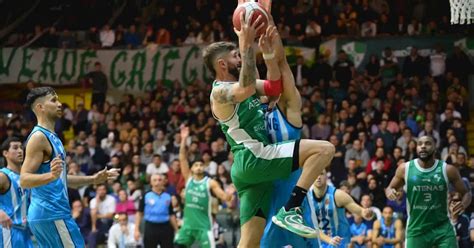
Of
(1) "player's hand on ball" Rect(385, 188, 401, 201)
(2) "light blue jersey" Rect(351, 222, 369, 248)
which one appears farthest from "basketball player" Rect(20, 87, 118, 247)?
(2) "light blue jersey" Rect(351, 222, 369, 248)

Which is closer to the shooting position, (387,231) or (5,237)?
(5,237)

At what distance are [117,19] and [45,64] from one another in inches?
96.0

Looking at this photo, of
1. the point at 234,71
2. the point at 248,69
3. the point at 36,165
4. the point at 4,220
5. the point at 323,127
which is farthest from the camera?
the point at 323,127

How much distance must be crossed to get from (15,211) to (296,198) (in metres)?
3.69

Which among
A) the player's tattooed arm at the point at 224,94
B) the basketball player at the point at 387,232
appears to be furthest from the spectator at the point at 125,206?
the player's tattooed arm at the point at 224,94

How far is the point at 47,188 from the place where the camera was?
918 cm

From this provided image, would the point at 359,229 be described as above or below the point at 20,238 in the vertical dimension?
below

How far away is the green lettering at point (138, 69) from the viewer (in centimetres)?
2408

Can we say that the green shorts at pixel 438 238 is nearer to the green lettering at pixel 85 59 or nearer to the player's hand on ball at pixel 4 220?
the player's hand on ball at pixel 4 220

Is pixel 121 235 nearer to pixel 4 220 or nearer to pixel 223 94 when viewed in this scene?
pixel 4 220

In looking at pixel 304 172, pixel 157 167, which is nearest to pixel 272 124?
pixel 304 172

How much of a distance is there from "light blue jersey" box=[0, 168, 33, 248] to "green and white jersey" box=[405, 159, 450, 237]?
14.6 ft

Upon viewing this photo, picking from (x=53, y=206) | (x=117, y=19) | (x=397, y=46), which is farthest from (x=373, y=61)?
(x=53, y=206)

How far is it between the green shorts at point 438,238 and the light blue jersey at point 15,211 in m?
4.47
